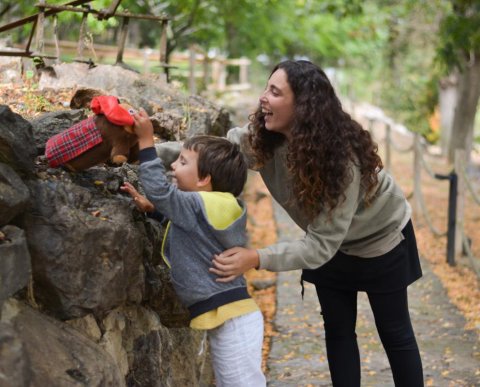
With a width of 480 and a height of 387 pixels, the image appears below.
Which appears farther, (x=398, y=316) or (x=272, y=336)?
(x=272, y=336)

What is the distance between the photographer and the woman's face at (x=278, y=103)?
9.94 ft

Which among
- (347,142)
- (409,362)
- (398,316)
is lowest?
(409,362)

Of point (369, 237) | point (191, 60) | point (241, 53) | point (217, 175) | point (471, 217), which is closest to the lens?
point (217, 175)

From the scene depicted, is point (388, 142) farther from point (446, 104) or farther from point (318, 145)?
point (318, 145)

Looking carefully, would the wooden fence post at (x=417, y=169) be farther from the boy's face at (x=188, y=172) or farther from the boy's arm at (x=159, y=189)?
the boy's arm at (x=159, y=189)

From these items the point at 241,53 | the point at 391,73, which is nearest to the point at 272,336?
the point at 241,53

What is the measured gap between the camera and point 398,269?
3418mm

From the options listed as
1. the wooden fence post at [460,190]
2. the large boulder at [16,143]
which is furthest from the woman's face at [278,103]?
the wooden fence post at [460,190]

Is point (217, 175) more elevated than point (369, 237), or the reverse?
point (217, 175)

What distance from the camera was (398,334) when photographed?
348 cm

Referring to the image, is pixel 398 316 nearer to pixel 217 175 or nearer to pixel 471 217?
pixel 217 175

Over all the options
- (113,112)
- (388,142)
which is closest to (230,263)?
(113,112)

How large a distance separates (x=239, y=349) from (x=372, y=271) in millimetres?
835

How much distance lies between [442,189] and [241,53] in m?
10.9
